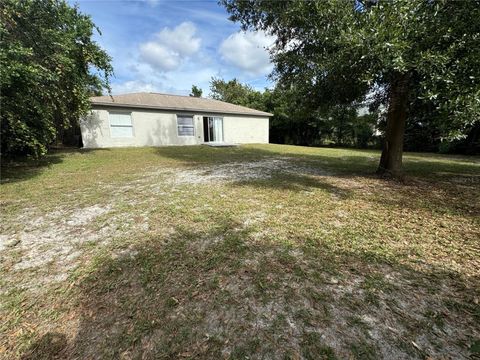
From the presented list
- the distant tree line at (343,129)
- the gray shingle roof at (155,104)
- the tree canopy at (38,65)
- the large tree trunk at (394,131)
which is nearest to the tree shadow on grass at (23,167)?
the tree canopy at (38,65)

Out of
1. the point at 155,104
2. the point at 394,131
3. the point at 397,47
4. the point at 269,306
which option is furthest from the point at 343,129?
the point at 269,306

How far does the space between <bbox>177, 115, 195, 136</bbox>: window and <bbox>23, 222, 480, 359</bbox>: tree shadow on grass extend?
519 inches

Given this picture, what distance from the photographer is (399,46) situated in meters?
3.81

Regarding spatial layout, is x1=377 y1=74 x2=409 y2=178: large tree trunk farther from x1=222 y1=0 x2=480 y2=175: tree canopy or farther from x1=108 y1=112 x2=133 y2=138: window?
x1=108 y1=112 x2=133 y2=138: window

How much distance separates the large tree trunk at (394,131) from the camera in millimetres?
5370

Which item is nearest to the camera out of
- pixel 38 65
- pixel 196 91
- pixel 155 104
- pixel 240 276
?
pixel 240 276

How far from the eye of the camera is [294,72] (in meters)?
6.09

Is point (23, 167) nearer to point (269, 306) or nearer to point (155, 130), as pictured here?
point (155, 130)

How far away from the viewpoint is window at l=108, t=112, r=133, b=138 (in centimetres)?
1298

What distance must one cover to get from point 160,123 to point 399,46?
1299cm

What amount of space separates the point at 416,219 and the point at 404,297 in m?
2.13

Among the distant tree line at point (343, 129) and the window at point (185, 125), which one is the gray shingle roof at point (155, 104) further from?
the distant tree line at point (343, 129)

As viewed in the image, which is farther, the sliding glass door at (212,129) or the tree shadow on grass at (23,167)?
the sliding glass door at (212,129)

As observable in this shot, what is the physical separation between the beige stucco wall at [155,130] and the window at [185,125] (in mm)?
211
